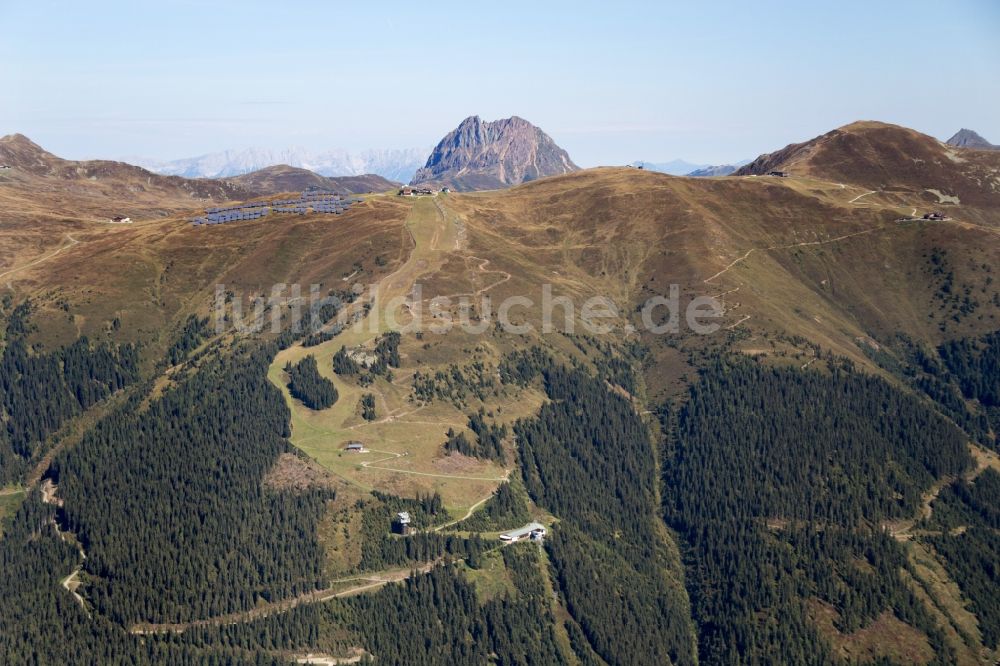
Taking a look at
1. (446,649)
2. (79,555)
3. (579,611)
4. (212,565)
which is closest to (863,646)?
(579,611)

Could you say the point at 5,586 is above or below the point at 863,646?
above

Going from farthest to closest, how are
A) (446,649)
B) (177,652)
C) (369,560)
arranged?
(369,560) → (446,649) → (177,652)

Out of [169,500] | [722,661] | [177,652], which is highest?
[169,500]

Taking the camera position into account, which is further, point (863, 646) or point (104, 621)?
point (863, 646)

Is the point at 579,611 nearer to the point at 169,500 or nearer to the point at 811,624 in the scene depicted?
the point at 811,624

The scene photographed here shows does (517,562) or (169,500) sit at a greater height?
(169,500)

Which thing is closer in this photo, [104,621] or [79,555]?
[104,621]

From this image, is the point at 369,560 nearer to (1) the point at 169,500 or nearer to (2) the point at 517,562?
(2) the point at 517,562

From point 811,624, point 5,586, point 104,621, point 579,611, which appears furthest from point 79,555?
point 811,624

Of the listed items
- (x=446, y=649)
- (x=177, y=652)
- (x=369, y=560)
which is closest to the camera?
(x=177, y=652)
